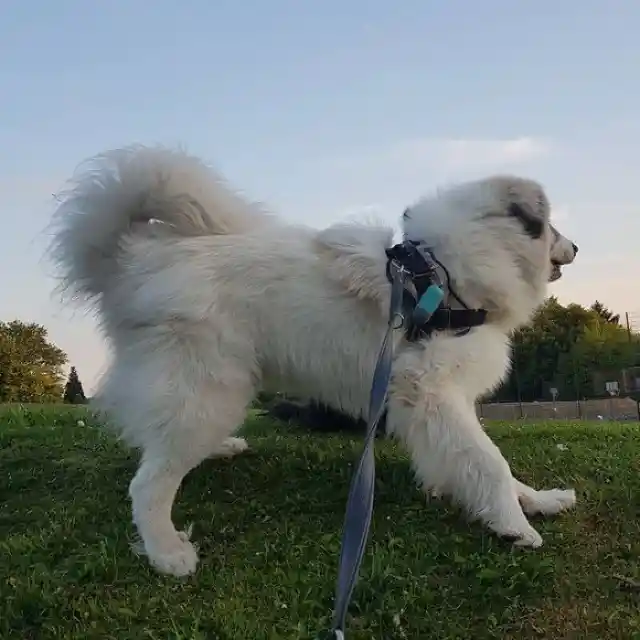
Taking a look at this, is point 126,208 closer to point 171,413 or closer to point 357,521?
point 171,413

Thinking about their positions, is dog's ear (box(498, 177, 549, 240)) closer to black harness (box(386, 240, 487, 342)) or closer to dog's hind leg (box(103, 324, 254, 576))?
black harness (box(386, 240, 487, 342))

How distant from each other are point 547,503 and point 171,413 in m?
1.94

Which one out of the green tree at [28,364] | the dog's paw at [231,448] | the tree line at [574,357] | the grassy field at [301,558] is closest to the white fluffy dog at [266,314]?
the grassy field at [301,558]

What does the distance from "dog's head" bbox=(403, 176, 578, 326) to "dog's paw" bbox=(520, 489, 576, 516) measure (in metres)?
0.94

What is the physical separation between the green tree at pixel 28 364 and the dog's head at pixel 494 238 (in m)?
34.5

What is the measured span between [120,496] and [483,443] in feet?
6.81

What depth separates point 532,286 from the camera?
15.3 feet

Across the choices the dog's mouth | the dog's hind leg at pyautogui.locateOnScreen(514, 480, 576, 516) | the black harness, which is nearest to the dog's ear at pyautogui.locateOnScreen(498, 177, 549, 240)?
the dog's mouth

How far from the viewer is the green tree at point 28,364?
39.3 m

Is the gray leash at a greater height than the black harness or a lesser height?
lesser

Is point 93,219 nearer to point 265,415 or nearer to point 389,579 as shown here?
point 389,579

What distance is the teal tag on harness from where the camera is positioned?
Answer: 3.87 meters

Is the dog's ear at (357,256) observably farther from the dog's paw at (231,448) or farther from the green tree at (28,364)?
the green tree at (28,364)

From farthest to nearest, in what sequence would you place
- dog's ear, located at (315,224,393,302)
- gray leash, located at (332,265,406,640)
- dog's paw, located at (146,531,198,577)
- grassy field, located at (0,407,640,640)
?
dog's ear, located at (315,224,393,302), dog's paw, located at (146,531,198,577), grassy field, located at (0,407,640,640), gray leash, located at (332,265,406,640)
